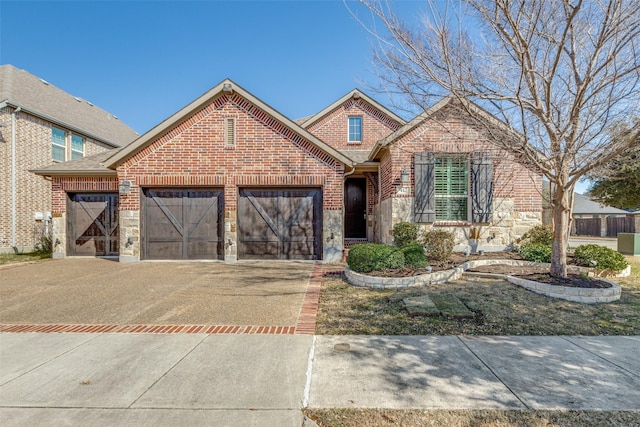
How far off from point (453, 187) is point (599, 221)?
2822cm

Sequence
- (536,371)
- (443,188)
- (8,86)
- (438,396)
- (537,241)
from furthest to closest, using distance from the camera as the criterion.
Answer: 1. (8,86)
2. (443,188)
3. (537,241)
4. (536,371)
5. (438,396)

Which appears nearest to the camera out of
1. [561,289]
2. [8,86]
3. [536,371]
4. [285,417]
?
[285,417]

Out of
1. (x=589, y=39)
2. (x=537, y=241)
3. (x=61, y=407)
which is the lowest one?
(x=61, y=407)

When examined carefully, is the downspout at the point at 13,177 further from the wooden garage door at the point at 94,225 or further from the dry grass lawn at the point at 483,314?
the dry grass lawn at the point at 483,314

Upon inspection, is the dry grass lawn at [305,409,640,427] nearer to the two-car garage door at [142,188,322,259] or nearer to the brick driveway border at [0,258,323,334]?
the brick driveway border at [0,258,323,334]

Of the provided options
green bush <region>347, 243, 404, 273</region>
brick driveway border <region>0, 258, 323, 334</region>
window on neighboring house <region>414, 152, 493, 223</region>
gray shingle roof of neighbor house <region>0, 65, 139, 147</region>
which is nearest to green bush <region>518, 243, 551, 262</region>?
window on neighboring house <region>414, 152, 493, 223</region>

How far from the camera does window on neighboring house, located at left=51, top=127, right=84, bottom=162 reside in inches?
589

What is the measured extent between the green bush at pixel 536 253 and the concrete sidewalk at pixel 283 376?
15.9 ft

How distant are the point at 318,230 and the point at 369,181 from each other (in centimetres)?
489

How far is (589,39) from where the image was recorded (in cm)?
591

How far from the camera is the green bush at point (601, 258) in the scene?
752 cm

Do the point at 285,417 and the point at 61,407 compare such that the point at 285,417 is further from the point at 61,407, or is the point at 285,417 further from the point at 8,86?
the point at 8,86

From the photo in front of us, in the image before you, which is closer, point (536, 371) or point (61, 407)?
point (61, 407)

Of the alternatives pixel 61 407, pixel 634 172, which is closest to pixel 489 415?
pixel 61 407
